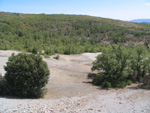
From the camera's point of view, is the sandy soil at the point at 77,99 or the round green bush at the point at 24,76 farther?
the round green bush at the point at 24,76

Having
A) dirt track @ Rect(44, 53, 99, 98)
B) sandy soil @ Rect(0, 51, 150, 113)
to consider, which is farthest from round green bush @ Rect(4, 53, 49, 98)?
dirt track @ Rect(44, 53, 99, 98)

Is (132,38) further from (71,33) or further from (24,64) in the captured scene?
(24,64)

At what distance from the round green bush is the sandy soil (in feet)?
3.64

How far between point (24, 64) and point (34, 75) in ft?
3.24

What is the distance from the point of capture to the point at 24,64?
11.0 metres

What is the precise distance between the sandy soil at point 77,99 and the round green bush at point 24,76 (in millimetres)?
1108

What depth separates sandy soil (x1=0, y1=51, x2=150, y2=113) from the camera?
8.75 meters

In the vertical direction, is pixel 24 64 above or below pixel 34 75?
above

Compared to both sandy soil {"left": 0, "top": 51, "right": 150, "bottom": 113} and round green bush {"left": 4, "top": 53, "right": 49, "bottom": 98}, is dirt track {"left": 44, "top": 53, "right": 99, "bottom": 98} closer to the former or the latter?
sandy soil {"left": 0, "top": 51, "right": 150, "bottom": 113}

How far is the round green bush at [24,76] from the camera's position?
11000 millimetres

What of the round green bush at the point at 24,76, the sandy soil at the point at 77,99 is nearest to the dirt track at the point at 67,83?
the sandy soil at the point at 77,99

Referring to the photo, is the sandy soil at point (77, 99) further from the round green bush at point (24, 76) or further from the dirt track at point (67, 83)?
the round green bush at point (24, 76)

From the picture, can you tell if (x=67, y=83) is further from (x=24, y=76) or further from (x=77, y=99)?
(x=24, y=76)

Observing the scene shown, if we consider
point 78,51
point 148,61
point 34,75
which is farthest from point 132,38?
point 34,75
